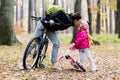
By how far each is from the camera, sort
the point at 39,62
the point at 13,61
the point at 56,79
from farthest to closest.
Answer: the point at 13,61
the point at 39,62
the point at 56,79

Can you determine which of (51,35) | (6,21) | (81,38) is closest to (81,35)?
(81,38)

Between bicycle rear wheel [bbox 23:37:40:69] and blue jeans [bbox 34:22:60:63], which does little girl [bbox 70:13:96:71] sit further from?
bicycle rear wheel [bbox 23:37:40:69]

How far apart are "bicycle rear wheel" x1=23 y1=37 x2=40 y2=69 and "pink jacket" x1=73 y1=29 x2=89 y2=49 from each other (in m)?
1.07

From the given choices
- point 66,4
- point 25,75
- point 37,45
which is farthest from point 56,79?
point 66,4

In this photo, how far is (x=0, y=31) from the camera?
55.4 feet

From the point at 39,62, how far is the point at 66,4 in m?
75.9

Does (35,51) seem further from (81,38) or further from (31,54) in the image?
(81,38)

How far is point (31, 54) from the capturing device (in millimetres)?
9164

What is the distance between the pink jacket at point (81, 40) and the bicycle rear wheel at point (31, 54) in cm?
107

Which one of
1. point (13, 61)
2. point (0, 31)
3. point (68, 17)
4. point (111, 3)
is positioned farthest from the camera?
point (111, 3)

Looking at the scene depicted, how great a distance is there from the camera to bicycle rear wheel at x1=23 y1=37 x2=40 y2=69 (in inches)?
349

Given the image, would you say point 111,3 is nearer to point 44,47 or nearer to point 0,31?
point 0,31

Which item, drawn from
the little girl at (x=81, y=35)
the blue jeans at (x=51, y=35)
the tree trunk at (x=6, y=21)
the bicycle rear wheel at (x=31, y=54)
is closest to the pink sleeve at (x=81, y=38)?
the little girl at (x=81, y=35)

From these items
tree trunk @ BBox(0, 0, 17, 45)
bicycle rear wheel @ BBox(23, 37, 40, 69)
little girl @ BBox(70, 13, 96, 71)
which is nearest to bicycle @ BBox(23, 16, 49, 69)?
bicycle rear wheel @ BBox(23, 37, 40, 69)
